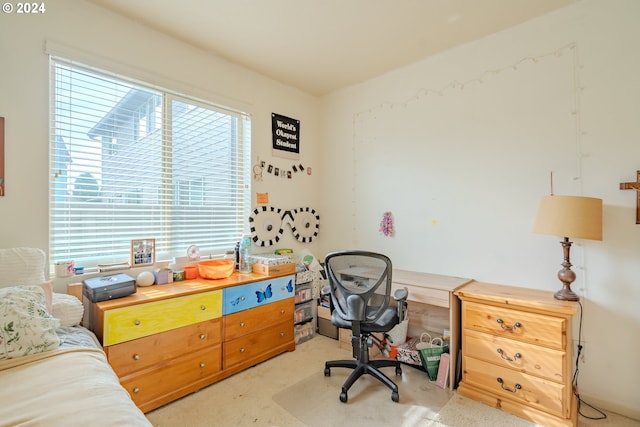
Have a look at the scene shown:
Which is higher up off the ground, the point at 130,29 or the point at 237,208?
the point at 130,29

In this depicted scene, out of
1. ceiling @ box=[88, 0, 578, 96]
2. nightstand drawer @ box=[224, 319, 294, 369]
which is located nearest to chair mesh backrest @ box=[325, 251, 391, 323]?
nightstand drawer @ box=[224, 319, 294, 369]

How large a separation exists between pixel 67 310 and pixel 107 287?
0.22 meters

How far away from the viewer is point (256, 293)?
2615mm

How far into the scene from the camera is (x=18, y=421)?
955mm

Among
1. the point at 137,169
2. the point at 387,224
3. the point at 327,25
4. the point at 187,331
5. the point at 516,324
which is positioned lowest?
the point at 187,331

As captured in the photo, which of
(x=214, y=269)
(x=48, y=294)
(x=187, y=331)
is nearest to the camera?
(x=48, y=294)

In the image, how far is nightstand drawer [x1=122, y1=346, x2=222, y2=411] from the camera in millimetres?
1935

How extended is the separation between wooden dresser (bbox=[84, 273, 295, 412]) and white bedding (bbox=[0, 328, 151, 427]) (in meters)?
0.42

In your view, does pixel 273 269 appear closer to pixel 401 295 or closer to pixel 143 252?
pixel 143 252

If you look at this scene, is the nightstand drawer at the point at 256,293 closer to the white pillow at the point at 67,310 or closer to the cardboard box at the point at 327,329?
the cardboard box at the point at 327,329

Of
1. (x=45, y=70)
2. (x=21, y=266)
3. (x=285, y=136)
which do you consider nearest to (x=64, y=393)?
(x=21, y=266)

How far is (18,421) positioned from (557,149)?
3.15m

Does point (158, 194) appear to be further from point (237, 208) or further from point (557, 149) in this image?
point (557, 149)

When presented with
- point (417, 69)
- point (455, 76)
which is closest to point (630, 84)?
point (455, 76)
